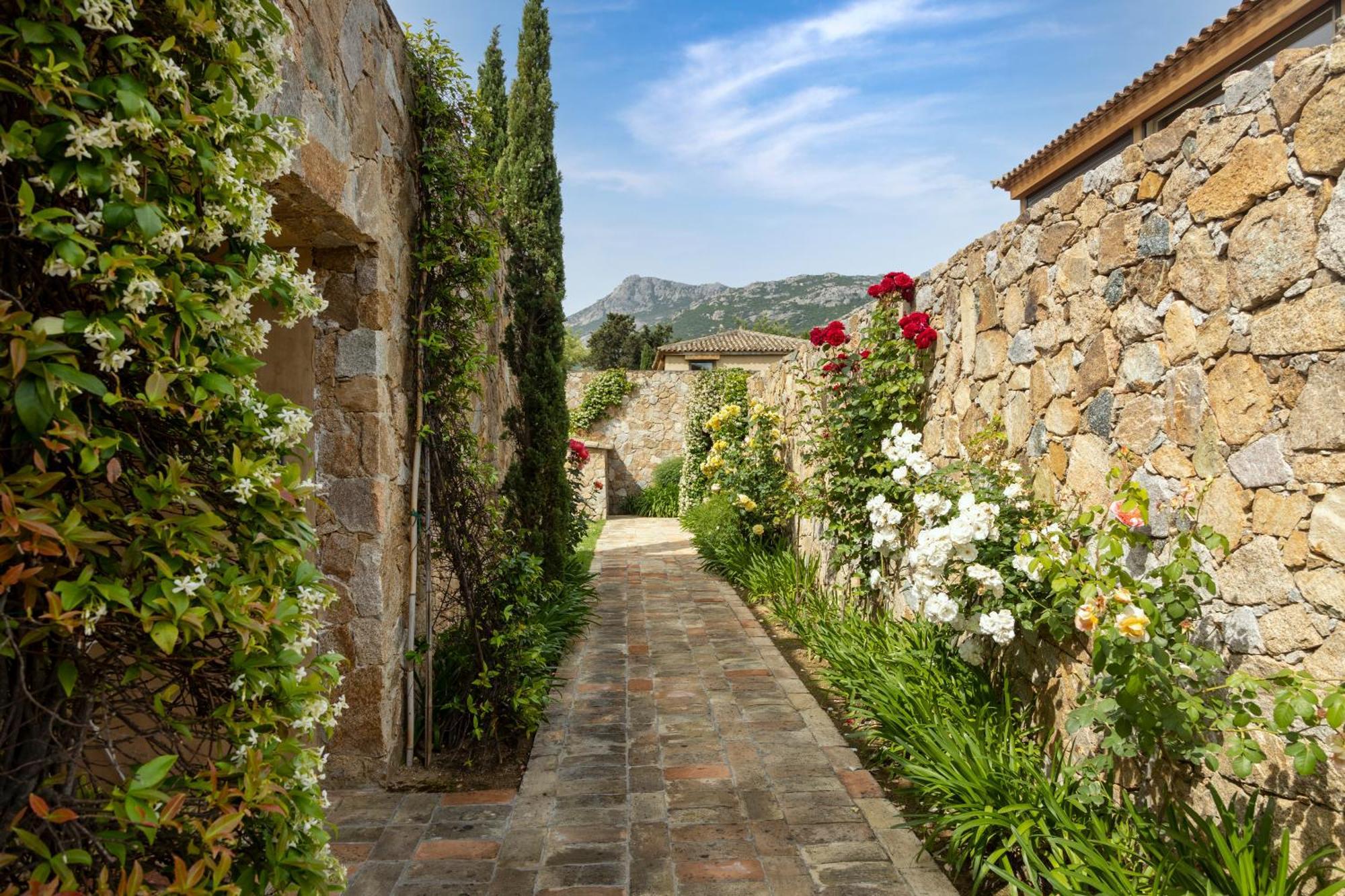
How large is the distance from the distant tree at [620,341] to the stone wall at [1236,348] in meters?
31.8

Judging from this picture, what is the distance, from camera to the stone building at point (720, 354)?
75.6 feet

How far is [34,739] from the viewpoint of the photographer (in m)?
1.15

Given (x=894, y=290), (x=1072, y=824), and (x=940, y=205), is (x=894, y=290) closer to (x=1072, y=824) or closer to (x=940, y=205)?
(x=1072, y=824)

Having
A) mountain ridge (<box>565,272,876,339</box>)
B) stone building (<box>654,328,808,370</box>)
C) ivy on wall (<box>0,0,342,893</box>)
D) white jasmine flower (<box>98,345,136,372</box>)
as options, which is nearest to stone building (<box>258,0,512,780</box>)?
ivy on wall (<box>0,0,342,893</box>)

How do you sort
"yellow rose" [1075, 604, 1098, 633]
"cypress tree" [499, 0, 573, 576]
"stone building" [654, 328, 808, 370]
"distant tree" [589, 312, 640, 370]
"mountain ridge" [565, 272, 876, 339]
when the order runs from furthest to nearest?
1. "mountain ridge" [565, 272, 876, 339]
2. "distant tree" [589, 312, 640, 370]
3. "stone building" [654, 328, 808, 370]
4. "cypress tree" [499, 0, 573, 576]
5. "yellow rose" [1075, 604, 1098, 633]

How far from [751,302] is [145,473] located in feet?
229

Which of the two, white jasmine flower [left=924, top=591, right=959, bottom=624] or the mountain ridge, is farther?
the mountain ridge

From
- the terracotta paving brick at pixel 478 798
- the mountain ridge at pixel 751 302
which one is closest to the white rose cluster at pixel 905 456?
the terracotta paving brick at pixel 478 798

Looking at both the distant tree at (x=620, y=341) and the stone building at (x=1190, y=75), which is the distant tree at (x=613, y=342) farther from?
the stone building at (x=1190, y=75)

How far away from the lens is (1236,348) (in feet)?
7.15

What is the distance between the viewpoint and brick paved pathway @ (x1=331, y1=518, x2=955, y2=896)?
→ 254 centimetres

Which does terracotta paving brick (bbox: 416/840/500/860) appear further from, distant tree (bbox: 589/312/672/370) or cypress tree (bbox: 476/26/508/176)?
distant tree (bbox: 589/312/672/370)

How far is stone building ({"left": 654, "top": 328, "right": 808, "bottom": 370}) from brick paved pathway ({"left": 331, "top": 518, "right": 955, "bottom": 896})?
741 inches

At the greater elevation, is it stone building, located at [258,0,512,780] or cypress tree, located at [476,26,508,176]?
cypress tree, located at [476,26,508,176]
